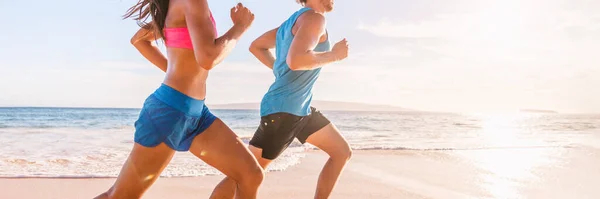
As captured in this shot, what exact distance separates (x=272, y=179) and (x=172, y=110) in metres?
3.25

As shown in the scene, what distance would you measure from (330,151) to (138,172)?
1501 millimetres

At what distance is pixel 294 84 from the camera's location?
2.91 metres

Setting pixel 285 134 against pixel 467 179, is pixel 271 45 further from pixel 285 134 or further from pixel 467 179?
pixel 467 179

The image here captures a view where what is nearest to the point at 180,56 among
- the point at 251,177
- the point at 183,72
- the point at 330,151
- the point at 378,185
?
the point at 183,72

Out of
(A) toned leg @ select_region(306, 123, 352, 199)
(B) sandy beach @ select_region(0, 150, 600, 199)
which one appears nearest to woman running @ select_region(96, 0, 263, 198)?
(A) toned leg @ select_region(306, 123, 352, 199)

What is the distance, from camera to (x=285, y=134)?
2920mm

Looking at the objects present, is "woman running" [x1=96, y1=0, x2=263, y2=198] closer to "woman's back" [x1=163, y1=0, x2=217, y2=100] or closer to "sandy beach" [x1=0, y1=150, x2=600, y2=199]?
"woman's back" [x1=163, y1=0, x2=217, y2=100]

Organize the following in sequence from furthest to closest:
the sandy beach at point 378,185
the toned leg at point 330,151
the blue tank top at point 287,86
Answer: the sandy beach at point 378,185, the toned leg at point 330,151, the blue tank top at point 287,86

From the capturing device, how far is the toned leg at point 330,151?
3.27 m

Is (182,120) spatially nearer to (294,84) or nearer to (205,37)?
(205,37)

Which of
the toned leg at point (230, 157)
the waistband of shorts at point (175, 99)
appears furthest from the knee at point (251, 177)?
the waistband of shorts at point (175, 99)

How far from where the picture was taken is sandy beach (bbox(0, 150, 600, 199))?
462 centimetres

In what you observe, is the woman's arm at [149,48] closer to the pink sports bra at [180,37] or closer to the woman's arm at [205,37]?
the pink sports bra at [180,37]

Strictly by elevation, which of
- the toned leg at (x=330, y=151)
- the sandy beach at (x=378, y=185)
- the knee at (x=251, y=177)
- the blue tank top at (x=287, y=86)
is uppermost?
the blue tank top at (x=287, y=86)
